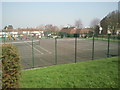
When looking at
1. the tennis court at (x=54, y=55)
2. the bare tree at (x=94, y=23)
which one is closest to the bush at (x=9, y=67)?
the tennis court at (x=54, y=55)

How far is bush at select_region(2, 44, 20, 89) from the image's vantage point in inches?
107

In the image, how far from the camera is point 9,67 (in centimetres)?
273

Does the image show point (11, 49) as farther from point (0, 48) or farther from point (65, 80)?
point (65, 80)

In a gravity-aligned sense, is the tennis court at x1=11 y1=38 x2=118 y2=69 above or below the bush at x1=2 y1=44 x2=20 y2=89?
below

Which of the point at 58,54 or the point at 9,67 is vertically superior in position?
the point at 9,67

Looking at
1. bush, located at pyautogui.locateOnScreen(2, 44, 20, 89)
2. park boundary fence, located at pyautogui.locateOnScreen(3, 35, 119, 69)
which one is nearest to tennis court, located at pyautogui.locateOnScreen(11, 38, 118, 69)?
park boundary fence, located at pyautogui.locateOnScreen(3, 35, 119, 69)

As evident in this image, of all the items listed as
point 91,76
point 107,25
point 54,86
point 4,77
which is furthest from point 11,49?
point 107,25

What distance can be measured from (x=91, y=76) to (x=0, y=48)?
371 centimetres

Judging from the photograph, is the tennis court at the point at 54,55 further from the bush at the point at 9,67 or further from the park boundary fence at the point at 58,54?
the bush at the point at 9,67

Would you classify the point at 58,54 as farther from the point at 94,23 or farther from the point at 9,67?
the point at 94,23

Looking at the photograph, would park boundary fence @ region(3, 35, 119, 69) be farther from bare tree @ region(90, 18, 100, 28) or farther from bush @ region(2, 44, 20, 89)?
bare tree @ region(90, 18, 100, 28)

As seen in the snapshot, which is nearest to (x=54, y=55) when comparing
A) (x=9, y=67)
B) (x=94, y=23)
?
(x=9, y=67)

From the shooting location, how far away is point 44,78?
4680 millimetres

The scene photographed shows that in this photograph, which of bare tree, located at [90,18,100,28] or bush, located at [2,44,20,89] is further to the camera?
bare tree, located at [90,18,100,28]
